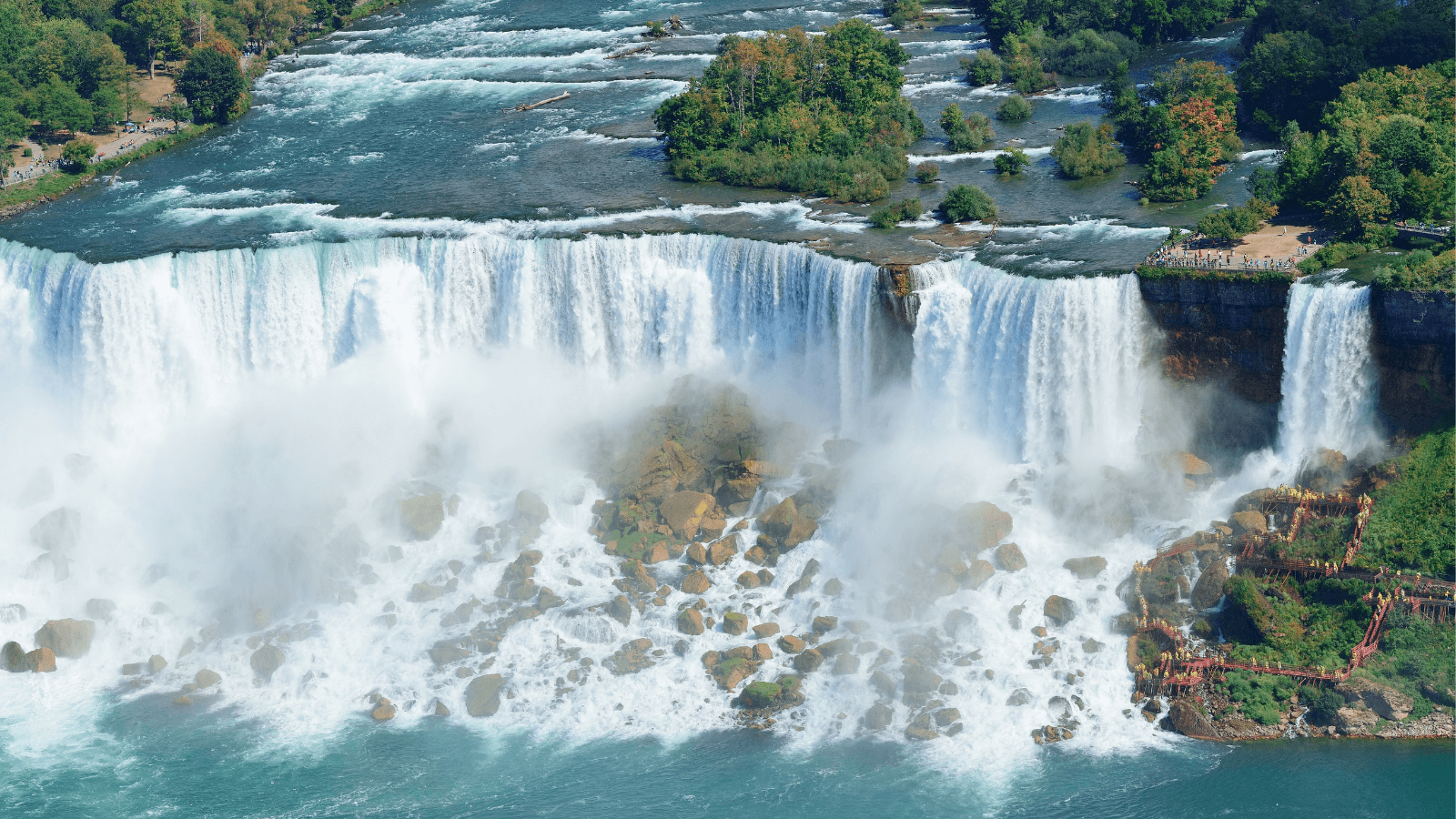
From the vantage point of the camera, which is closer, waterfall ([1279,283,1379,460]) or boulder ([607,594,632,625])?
waterfall ([1279,283,1379,460])

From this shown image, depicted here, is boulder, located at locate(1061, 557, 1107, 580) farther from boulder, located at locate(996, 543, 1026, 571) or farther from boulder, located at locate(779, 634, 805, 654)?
boulder, located at locate(779, 634, 805, 654)

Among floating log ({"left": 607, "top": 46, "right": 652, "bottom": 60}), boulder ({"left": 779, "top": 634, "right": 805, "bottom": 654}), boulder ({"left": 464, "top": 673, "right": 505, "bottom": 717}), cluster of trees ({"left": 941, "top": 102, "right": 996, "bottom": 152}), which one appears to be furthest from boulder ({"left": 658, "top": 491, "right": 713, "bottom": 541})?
floating log ({"left": 607, "top": 46, "right": 652, "bottom": 60})

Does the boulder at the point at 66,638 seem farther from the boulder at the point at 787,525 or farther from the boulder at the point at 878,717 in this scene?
the boulder at the point at 878,717

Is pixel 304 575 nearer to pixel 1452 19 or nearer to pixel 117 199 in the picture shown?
pixel 117 199

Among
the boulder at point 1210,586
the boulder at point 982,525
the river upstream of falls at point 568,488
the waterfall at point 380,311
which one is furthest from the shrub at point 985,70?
the boulder at point 1210,586

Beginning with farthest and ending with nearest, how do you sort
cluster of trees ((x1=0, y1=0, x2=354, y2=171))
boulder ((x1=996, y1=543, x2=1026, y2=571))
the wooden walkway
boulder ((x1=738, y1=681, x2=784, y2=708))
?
cluster of trees ((x1=0, y1=0, x2=354, y2=171)), boulder ((x1=996, y1=543, x2=1026, y2=571)), boulder ((x1=738, y1=681, x2=784, y2=708)), the wooden walkway

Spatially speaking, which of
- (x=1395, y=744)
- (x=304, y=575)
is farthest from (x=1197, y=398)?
(x=304, y=575)
